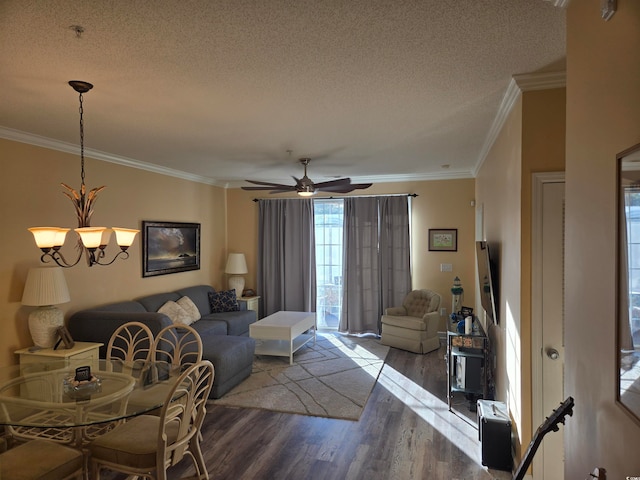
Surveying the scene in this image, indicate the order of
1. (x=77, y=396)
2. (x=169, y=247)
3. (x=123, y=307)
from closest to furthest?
(x=77, y=396), (x=123, y=307), (x=169, y=247)

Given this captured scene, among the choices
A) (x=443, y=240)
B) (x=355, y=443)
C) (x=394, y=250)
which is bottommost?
(x=355, y=443)

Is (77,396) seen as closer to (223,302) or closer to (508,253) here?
(508,253)

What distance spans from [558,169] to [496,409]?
186 cm

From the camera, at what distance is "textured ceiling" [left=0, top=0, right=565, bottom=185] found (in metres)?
1.81

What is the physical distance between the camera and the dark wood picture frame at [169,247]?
555 centimetres

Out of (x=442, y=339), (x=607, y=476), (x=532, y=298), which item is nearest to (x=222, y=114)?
(x=532, y=298)

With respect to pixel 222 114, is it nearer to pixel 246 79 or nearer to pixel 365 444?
pixel 246 79

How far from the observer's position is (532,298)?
8.41 feet

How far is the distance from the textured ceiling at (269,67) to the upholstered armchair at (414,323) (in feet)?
8.74

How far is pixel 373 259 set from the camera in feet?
22.5

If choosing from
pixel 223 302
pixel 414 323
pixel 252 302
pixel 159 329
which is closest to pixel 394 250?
pixel 414 323

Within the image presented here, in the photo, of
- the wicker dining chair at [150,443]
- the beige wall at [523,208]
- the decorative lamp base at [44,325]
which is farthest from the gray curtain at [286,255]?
the wicker dining chair at [150,443]

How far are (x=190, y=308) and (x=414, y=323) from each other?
128 inches

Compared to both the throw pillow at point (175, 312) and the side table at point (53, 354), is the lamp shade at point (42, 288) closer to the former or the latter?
the side table at point (53, 354)
